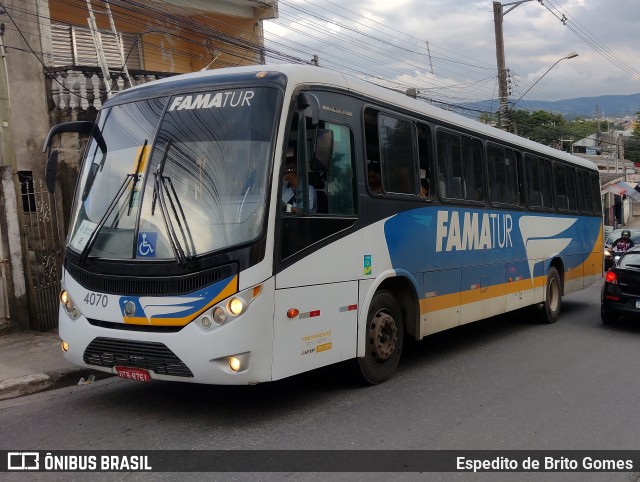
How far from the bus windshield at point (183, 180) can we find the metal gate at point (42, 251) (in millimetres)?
3988

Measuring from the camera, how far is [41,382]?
283 inches

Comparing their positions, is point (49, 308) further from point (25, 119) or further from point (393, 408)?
point (393, 408)

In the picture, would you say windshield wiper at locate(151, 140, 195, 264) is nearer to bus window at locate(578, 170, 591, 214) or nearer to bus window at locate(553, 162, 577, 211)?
bus window at locate(553, 162, 577, 211)

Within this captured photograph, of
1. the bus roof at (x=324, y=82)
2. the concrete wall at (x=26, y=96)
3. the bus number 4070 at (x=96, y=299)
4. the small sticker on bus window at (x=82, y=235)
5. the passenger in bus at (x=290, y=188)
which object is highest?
the concrete wall at (x=26, y=96)

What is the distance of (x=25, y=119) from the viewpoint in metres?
11.4

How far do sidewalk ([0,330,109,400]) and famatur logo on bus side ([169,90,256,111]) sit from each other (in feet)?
11.2

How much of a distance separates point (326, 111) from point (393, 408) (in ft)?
9.43

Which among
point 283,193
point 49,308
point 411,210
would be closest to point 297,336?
point 283,193

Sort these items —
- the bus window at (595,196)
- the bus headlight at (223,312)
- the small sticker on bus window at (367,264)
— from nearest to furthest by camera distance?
1. the bus headlight at (223,312)
2. the small sticker on bus window at (367,264)
3. the bus window at (595,196)

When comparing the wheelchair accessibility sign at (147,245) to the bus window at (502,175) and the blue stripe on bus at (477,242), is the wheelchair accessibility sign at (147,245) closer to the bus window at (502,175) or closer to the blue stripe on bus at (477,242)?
the blue stripe on bus at (477,242)

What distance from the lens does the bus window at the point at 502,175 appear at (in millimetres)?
9914

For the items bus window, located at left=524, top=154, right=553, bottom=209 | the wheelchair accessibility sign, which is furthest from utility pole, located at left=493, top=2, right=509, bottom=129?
the wheelchair accessibility sign

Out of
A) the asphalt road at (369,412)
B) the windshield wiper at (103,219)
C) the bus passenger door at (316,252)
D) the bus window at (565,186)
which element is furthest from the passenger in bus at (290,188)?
the bus window at (565,186)

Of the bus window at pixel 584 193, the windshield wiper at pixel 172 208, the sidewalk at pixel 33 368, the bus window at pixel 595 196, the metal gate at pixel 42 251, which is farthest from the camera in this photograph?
A: the bus window at pixel 595 196
